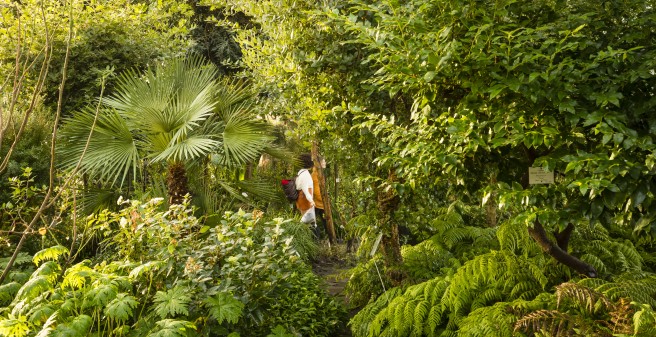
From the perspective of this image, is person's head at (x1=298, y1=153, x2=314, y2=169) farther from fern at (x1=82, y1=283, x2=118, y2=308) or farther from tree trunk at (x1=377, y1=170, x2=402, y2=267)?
fern at (x1=82, y1=283, x2=118, y2=308)

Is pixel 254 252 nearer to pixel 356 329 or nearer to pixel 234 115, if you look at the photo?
pixel 356 329

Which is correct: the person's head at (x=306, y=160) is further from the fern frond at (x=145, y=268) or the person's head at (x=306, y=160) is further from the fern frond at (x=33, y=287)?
the fern frond at (x=33, y=287)

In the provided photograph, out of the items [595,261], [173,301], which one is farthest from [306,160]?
[173,301]

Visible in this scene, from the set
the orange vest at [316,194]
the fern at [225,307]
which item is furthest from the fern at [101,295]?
the orange vest at [316,194]

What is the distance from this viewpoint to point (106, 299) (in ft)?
13.9

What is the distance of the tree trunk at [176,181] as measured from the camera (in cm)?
726

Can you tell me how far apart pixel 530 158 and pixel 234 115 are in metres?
3.94

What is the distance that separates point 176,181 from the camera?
7293 mm

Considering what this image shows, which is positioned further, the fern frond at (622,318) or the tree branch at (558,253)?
the tree branch at (558,253)

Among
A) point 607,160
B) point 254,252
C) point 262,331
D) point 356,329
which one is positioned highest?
point 607,160

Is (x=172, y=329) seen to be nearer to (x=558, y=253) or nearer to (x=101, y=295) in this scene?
(x=101, y=295)

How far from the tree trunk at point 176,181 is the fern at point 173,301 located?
9.25 feet

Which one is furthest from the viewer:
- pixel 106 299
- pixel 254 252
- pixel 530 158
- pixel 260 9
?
pixel 260 9

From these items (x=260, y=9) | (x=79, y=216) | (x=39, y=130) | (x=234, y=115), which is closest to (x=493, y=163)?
(x=260, y=9)
